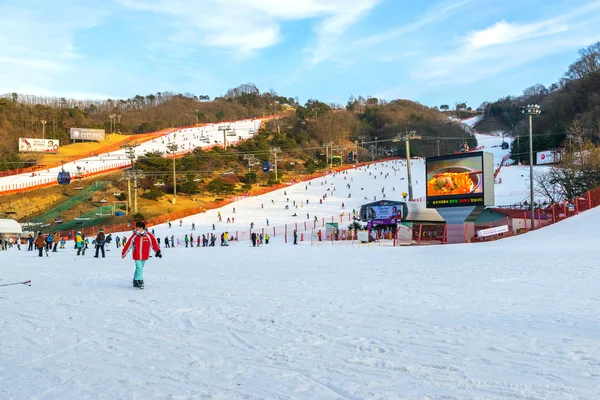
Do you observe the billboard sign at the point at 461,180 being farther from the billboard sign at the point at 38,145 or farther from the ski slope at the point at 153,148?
the billboard sign at the point at 38,145

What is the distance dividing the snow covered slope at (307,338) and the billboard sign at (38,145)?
259ft

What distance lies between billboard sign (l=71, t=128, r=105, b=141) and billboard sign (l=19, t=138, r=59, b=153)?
997cm

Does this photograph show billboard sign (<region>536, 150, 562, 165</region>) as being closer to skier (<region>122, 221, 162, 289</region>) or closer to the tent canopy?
the tent canopy

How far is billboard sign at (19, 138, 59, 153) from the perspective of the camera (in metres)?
79.9

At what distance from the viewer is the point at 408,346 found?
207 inches

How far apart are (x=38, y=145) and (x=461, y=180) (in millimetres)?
74161

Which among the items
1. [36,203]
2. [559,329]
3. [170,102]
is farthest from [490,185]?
[170,102]

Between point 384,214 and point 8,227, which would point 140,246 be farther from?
point 8,227

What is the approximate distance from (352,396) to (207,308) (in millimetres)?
4341

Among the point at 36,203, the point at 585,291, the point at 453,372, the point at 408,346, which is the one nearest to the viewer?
the point at 453,372

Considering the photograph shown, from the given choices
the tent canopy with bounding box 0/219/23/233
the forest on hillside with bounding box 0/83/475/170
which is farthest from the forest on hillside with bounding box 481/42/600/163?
the tent canopy with bounding box 0/219/23/233

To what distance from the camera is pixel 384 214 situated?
32.2 m

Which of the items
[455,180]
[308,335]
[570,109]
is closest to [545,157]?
[570,109]

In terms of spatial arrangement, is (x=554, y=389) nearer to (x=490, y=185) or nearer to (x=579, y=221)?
(x=579, y=221)
